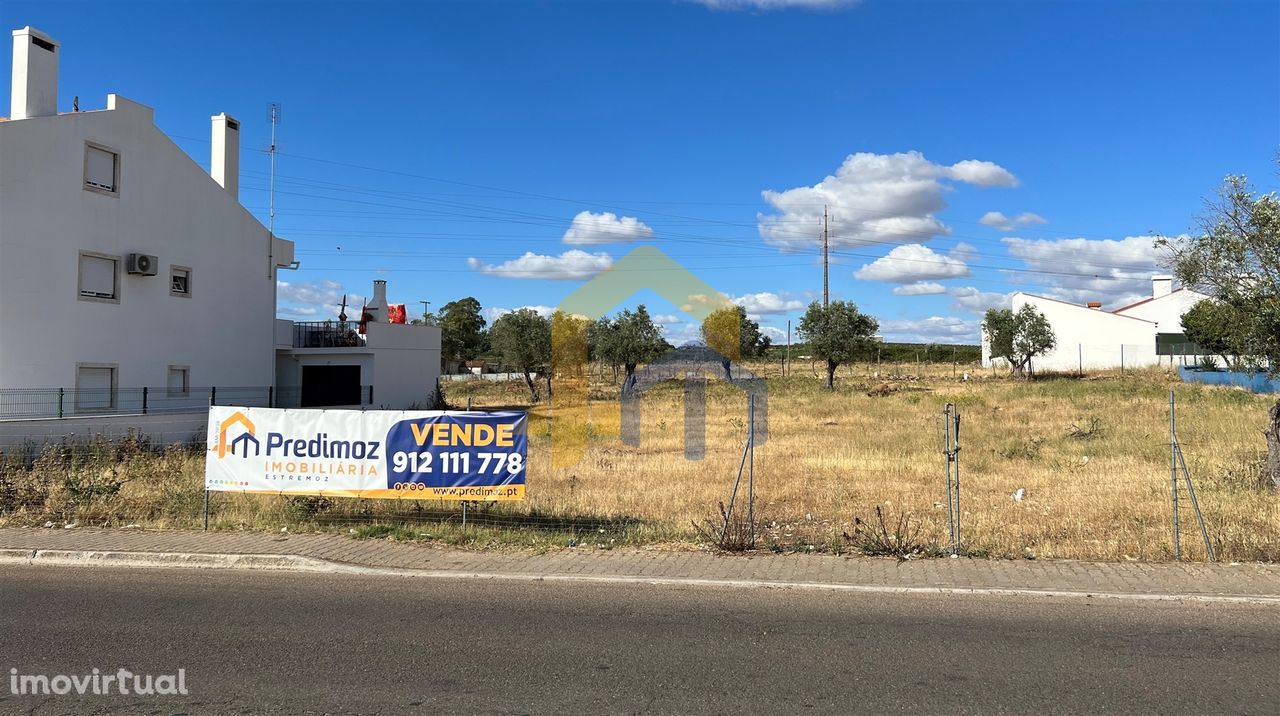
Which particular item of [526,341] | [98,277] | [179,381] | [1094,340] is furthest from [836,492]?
[1094,340]

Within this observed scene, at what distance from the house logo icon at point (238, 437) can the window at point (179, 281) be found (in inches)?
755

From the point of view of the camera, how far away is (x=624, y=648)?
604 cm

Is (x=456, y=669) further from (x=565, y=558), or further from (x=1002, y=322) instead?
(x=1002, y=322)

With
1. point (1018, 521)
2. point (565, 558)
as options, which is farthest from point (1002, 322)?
point (565, 558)

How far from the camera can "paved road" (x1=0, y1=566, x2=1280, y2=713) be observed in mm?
5004

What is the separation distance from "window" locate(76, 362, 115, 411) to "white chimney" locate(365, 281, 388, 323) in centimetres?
1519

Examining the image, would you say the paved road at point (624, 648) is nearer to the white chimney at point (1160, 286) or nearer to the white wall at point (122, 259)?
the white wall at point (122, 259)

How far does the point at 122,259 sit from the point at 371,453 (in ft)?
64.7

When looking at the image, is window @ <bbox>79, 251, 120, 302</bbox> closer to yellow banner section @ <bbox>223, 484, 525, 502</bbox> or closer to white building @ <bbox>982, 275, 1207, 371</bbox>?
yellow banner section @ <bbox>223, 484, 525, 502</bbox>

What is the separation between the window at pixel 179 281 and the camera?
88.5 feet

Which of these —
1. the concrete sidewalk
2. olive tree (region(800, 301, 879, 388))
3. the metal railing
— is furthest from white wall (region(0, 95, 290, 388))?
olive tree (region(800, 301, 879, 388))

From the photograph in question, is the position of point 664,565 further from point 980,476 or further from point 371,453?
point 980,476

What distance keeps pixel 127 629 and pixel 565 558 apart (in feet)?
13.8

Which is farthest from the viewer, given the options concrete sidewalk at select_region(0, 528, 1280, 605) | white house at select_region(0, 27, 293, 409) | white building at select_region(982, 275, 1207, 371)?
white building at select_region(982, 275, 1207, 371)
